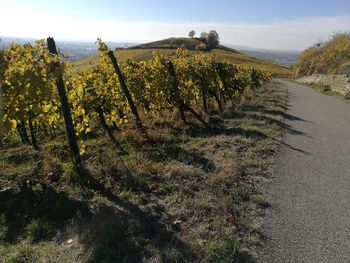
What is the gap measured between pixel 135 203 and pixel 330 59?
147 feet

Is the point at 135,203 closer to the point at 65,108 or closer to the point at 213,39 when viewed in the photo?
the point at 65,108

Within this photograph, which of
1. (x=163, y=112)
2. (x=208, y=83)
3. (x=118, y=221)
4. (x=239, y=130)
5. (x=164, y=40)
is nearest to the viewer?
(x=118, y=221)

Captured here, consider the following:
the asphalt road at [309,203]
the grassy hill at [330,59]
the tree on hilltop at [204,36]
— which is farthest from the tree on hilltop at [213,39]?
the asphalt road at [309,203]

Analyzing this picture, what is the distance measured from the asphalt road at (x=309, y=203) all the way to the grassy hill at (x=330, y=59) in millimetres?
23635

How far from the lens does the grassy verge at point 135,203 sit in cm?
370

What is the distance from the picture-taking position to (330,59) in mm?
43531

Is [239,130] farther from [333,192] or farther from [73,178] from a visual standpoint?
[73,178]

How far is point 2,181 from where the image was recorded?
5.58 m

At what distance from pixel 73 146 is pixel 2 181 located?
1.22 meters

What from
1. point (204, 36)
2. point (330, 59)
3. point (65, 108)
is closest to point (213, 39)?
point (204, 36)

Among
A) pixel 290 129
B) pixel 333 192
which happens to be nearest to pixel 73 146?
pixel 333 192

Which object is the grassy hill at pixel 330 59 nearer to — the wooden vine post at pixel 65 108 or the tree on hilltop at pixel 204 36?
the wooden vine post at pixel 65 108

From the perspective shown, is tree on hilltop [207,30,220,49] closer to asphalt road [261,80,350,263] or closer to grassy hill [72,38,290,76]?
grassy hill [72,38,290,76]

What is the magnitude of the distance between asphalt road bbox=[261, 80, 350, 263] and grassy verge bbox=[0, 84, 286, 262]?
24 cm
